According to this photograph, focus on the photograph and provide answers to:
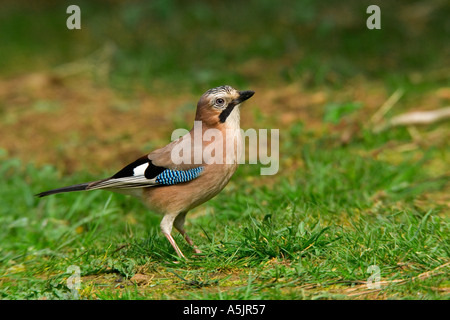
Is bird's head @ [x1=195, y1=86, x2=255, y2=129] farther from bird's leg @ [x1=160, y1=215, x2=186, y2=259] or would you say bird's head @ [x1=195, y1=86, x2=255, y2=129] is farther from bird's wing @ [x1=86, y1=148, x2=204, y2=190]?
bird's leg @ [x1=160, y1=215, x2=186, y2=259]

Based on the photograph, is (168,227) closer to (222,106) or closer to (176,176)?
(176,176)

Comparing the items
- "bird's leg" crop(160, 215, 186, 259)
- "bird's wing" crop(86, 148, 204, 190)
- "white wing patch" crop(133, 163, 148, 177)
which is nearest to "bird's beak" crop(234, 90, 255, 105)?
"bird's wing" crop(86, 148, 204, 190)

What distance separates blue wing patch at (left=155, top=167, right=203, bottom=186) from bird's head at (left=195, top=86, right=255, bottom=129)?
43 centimetres

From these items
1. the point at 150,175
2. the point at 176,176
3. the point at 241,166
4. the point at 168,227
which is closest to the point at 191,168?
the point at 176,176

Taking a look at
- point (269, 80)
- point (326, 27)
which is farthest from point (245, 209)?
point (326, 27)

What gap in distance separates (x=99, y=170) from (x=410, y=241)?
4035 mm

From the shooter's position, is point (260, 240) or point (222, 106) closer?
point (260, 240)

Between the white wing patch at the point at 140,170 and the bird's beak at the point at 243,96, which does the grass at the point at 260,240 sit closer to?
the white wing patch at the point at 140,170

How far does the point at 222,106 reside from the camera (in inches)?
211

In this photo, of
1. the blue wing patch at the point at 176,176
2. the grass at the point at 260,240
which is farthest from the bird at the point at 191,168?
the grass at the point at 260,240

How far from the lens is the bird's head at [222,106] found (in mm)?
5367

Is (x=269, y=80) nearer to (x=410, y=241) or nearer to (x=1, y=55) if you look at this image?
(x=1, y=55)

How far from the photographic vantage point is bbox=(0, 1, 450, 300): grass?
4.73m

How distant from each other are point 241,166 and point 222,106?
83.7 inches
